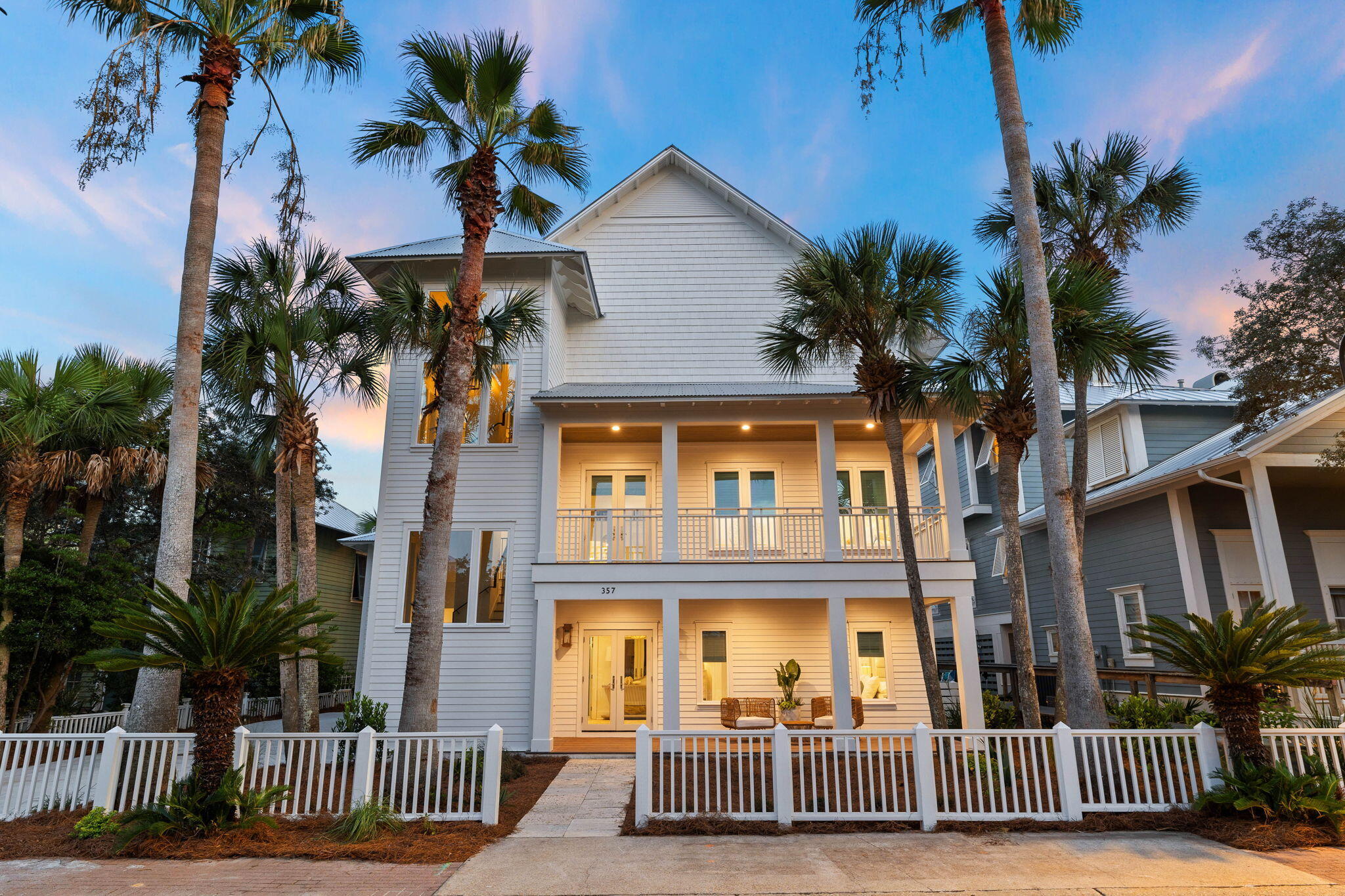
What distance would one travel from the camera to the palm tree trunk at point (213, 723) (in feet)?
21.8

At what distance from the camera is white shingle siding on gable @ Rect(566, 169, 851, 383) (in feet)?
50.9

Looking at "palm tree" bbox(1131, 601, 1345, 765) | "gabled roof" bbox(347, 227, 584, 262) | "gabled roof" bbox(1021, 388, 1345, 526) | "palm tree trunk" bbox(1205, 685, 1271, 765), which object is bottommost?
"palm tree trunk" bbox(1205, 685, 1271, 765)

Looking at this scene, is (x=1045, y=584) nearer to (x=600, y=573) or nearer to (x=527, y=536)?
(x=600, y=573)

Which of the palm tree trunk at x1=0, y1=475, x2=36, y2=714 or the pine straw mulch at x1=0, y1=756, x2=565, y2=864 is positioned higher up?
the palm tree trunk at x1=0, y1=475, x2=36, y2=714

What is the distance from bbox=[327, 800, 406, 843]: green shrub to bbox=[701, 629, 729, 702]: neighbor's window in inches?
324

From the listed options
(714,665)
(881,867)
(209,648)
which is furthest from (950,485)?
(209,648)

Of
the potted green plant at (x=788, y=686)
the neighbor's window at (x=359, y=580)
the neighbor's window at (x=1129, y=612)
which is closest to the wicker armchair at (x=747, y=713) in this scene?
the potted green plant at (x=788, y=686)

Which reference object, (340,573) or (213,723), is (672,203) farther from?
(340,573)

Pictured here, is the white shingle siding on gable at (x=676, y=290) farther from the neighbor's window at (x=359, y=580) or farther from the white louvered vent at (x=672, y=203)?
the neighbor's window at (x=359, y=580)

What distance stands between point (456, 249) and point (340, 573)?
15.5 m

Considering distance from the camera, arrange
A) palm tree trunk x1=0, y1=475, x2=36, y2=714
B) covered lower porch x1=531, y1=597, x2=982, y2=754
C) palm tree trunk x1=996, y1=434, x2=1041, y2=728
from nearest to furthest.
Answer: palm tree trunk x1=996, y1=434, x2=1041, y2=728 → palm tree trunk x1=0, y1=475, x2=36, y2=714 → covered lower porch x1=531, y1=597, x2=982, y2=754

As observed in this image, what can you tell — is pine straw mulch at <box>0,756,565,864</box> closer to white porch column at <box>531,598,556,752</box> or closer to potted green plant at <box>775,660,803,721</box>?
white porch column at <box>531,598,556,752</box>

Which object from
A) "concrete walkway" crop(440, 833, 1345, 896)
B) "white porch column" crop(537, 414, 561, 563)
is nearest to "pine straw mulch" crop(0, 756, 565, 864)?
"concrete walkway" crop(440, 833, 1345, 896)

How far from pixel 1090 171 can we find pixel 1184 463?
6.26 meters
